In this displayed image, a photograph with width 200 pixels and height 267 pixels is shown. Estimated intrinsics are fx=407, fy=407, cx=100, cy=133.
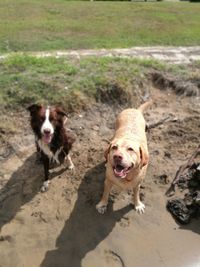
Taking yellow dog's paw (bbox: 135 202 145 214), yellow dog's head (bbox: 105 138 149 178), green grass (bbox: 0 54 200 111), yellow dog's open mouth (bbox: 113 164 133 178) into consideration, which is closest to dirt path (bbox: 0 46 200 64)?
green grass (bbox: 0 54 200 111)

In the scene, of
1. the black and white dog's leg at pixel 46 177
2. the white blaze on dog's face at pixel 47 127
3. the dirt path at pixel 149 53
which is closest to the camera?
the white blaze on dog's face at pixel 47 127

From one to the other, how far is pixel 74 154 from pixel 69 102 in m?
1.40

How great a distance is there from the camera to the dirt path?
11.1 metres

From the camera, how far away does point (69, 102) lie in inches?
349

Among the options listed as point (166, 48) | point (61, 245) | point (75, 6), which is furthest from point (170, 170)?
point (75, 6)

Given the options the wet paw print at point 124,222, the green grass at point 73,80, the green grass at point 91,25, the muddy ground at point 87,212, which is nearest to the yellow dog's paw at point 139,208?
the muddy ground at point 87,212

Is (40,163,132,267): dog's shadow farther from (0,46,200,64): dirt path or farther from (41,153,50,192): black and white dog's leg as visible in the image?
(0,46,200,64): dirt path

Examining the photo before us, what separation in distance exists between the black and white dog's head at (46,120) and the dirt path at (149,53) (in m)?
4.95

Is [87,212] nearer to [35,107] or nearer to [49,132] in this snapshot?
[49,132]

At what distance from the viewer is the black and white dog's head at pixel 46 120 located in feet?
19.8

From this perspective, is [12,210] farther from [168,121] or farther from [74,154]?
[168,121]

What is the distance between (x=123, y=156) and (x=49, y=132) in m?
1.29

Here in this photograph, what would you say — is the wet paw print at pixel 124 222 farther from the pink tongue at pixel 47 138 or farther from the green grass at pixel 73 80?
the green grass at pixel 73 80

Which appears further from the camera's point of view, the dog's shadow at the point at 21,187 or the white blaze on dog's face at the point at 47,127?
the dog's shadow at the point at 21,187
